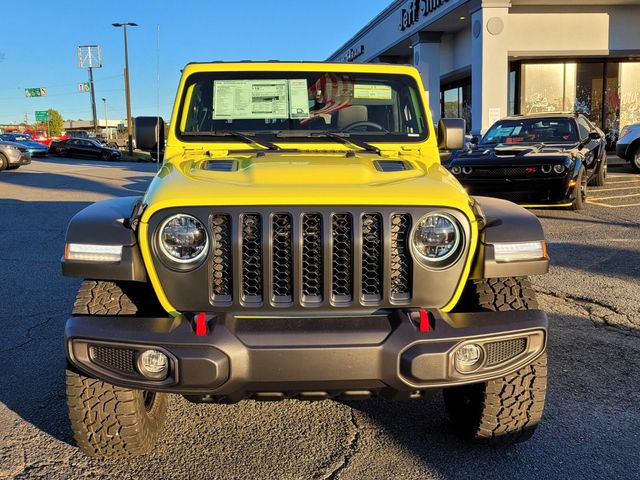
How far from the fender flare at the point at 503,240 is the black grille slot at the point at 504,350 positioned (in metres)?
0.28

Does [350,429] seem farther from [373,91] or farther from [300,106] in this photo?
[373,91]

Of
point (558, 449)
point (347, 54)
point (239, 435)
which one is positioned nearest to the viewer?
point (558, 449)

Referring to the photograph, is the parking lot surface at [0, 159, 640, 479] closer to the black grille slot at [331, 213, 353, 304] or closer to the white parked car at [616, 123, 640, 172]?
the black grille slot at [331, 213, 353, 304]

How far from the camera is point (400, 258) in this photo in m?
2.53

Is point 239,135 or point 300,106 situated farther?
point 300,106

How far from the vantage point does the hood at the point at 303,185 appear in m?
2.48

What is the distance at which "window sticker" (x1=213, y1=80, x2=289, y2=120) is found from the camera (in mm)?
3854

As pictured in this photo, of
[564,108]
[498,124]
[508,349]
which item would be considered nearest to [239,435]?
[508,349]

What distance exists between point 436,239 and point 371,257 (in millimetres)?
291

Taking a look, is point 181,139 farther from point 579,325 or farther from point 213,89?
point 579,325

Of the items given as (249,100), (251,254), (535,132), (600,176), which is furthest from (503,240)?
(600,176)

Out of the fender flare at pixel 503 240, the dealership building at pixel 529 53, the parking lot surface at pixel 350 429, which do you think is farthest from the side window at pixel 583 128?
the fender flare at pixel 503 240

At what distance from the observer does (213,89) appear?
390cm

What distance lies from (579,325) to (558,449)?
196 cm
